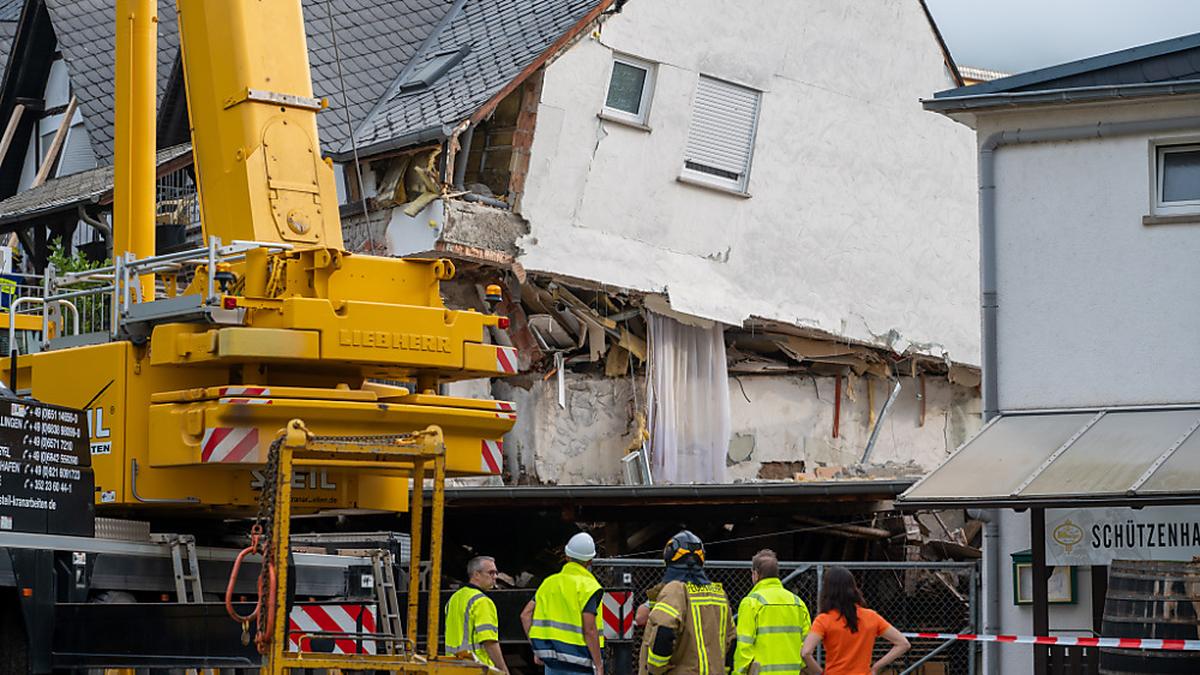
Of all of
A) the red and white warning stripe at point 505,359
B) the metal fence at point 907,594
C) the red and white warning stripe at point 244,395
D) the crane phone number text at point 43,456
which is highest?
the red and white warning stripe at point 505,359

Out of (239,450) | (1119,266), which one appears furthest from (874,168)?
(239,450)

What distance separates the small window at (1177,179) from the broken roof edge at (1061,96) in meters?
0.58

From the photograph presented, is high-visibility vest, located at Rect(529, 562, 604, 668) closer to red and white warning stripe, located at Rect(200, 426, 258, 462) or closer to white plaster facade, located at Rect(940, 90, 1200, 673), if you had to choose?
red and white warning stripe, located at Rect(200, 426, 258, 462)

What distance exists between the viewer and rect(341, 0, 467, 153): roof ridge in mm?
24234

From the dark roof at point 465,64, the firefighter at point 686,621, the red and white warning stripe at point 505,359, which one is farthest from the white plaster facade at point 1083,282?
the dark roof at point 465,64

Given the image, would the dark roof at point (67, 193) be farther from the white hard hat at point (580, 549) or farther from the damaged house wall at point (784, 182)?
the white hard hat at point (580, 549)

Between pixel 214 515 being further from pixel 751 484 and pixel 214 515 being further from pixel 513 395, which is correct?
pixel 513 395

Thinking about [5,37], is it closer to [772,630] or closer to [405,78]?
[405,78]

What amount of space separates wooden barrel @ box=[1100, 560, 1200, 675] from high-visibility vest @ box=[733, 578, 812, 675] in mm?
1941

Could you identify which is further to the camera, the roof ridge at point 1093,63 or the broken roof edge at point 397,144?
the broken roof edge at point 397,144

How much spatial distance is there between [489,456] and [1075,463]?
4478 millimetres

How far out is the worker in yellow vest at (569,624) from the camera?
12.7m

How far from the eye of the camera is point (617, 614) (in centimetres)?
1540

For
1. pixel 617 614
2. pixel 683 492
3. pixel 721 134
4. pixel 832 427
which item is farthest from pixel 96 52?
pixel 617 614
